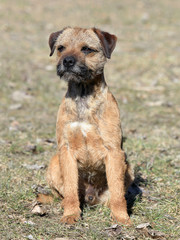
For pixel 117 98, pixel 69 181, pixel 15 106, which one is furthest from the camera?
pixel 117 98

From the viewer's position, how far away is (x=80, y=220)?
454cm

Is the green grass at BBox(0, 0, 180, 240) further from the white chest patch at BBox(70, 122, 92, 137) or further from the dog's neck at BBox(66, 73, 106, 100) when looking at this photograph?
the dog's neck at BBox(66, 73, 106, 100)

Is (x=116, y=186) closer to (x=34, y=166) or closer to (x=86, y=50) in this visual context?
(x=86, y=50)

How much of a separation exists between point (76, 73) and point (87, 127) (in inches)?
25.4

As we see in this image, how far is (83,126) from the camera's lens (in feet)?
15.2

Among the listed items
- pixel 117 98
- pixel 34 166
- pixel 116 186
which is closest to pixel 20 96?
pixel 117 98

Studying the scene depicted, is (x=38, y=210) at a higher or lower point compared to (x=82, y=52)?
lower

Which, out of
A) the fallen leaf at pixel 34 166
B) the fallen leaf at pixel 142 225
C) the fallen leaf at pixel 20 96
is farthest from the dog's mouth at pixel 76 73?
the fallen leaf at pixel 20 96

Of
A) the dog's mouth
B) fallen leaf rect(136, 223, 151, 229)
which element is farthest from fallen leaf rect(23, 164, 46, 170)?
fallen leaf rect(136, 223, 151, 229)

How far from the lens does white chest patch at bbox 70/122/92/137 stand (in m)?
4.61

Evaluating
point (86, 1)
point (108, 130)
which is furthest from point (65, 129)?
point (86, 1)

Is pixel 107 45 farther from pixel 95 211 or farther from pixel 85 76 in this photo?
pixel 95 211

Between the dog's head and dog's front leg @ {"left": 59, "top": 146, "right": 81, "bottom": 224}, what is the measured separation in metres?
0.91

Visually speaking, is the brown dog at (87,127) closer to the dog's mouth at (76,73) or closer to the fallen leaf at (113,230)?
the dog's mouth at (76,73)
